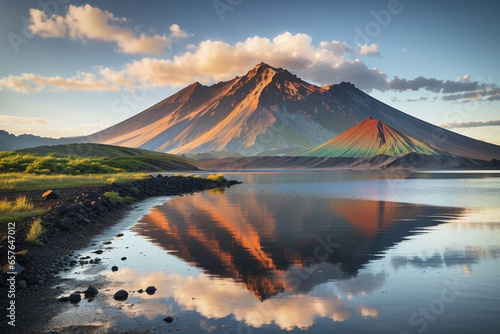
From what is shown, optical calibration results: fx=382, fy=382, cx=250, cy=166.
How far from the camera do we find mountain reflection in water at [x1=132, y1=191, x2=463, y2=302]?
13289 mm

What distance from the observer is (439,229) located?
2202 cm

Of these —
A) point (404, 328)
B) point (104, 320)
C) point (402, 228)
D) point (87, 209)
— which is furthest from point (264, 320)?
point (87, 209)

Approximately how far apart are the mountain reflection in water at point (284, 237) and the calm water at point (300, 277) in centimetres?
6

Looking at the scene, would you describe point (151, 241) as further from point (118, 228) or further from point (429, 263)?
point (429, 263)

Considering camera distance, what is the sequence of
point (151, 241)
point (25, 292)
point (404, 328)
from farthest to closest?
1. point (151, 241)
2. point (25, 292)
3. point (404, 328)

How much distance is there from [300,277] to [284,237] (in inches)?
284

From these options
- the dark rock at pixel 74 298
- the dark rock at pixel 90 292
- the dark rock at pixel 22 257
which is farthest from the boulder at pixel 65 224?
the dark rock at pixel 74 298

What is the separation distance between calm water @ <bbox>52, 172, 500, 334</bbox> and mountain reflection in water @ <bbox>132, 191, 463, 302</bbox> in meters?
0.06

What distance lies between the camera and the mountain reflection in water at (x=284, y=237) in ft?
43.6

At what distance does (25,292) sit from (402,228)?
19.3 metres

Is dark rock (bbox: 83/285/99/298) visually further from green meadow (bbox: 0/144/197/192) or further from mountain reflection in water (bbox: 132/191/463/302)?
green meadow (bbox: 0/144/197/192)

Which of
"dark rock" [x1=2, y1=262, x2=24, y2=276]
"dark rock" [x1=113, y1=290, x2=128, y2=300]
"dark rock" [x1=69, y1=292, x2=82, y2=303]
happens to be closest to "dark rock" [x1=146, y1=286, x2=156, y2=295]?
"dark rock" [x1=113, y1=290, x2=128, y2=300]

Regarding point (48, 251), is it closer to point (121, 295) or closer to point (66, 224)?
point (66, 224)

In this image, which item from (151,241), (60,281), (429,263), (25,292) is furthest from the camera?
(151,241)
